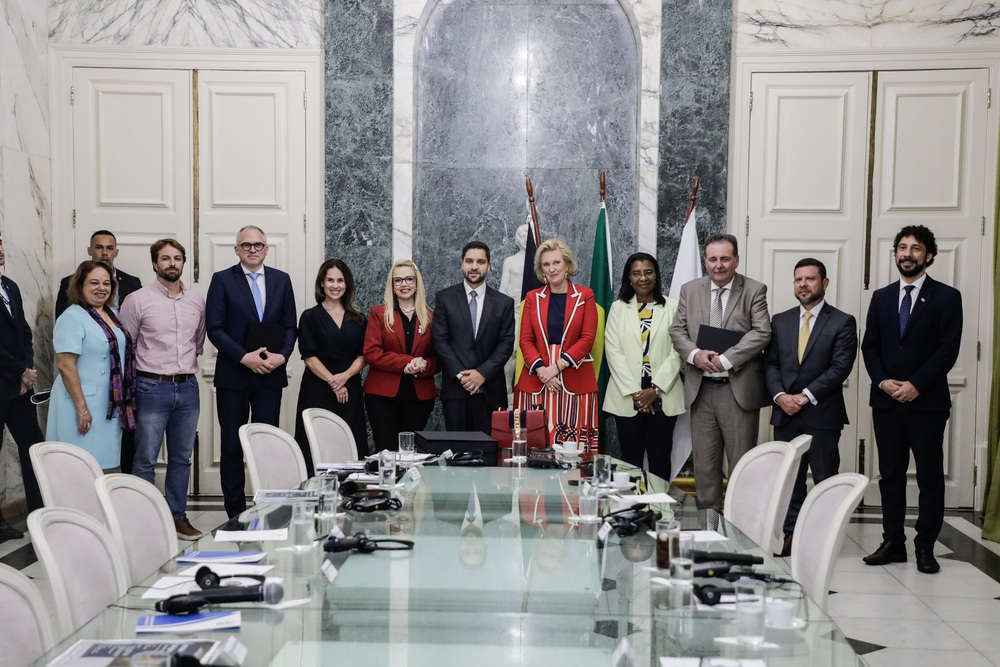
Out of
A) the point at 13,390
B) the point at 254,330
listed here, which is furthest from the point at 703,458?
the point at 13,390

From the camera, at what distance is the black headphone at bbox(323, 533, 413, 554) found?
94.9 inches

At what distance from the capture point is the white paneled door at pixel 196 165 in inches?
260

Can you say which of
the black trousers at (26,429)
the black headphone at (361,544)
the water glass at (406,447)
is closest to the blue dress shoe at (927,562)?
the water glass at (406,447)

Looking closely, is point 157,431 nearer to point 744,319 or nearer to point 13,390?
point 13,390

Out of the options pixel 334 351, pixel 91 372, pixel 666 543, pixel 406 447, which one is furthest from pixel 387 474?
pixel 91 372

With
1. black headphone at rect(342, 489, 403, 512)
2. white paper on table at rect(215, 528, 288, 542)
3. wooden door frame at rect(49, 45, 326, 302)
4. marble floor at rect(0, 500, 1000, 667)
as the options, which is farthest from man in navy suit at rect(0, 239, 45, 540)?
white paper on table at rect(215, 528, 288, 542)

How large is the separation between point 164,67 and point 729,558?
222 inches

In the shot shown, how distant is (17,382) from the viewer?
5.36m

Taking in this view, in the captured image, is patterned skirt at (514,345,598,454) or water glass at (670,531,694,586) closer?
water glass at (670,531,694,586)

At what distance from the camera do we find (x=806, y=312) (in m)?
5.30

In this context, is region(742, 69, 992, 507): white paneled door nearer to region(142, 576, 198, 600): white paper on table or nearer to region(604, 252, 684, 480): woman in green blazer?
region(604, 252, 684, 480): woman in green blazer

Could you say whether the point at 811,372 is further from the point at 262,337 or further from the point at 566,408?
the point at 262,337

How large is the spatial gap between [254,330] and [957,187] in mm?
4745

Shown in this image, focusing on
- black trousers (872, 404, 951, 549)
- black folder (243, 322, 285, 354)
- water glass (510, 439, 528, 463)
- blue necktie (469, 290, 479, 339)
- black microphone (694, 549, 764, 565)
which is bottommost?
black trousers (872, 404, 951, 549)
